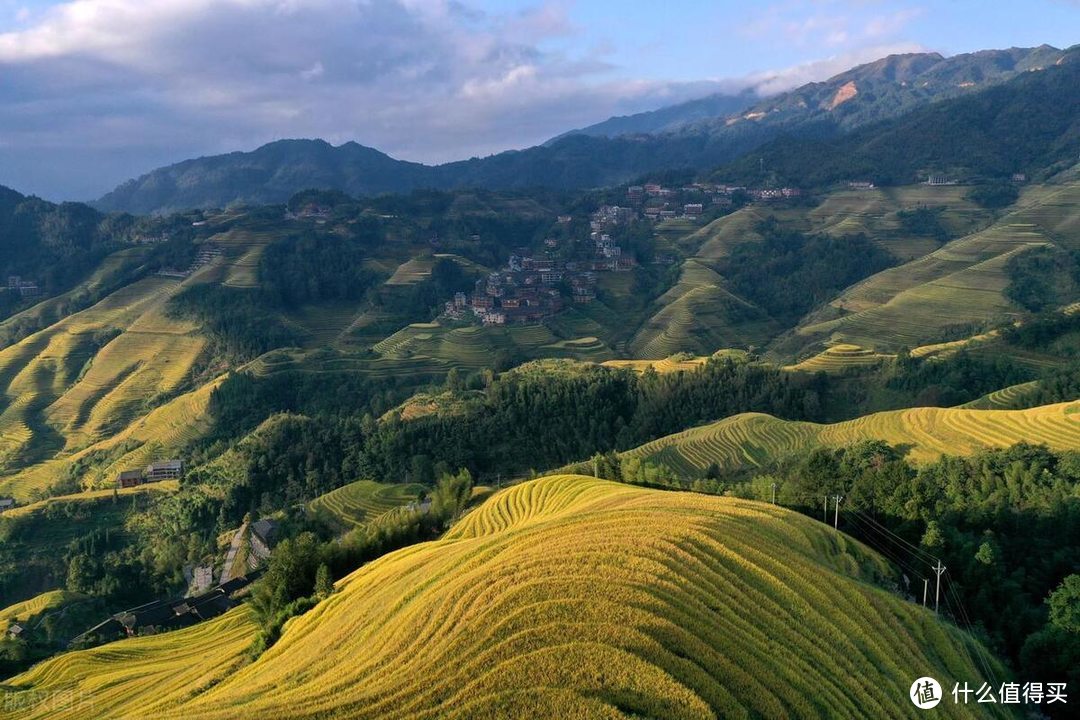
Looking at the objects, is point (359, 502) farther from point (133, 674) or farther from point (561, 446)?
point (133, 674)

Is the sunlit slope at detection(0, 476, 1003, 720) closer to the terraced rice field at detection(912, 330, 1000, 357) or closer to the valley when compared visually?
the valley

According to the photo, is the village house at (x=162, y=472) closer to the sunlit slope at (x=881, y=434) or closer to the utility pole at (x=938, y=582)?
the sunlit slope at (x=881, y=434)

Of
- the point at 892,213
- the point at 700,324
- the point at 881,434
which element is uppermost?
the point at 892,213

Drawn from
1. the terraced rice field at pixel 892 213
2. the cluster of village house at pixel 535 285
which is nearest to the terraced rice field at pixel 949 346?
the terraced rice field at pixel 892 213

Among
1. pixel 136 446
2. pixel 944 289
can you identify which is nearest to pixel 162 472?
pixel 136 446

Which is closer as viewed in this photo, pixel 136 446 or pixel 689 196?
pixel 136 446

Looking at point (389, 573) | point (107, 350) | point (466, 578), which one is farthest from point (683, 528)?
point (107, 350)
